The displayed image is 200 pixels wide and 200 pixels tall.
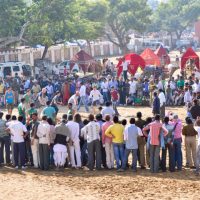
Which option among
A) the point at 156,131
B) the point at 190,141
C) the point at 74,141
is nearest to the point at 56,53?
the point at 74,141

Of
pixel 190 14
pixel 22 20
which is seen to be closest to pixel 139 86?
pixel 22 20

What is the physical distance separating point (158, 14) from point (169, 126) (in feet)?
238

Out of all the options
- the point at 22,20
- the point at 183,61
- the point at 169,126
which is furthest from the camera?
the point at 22,20

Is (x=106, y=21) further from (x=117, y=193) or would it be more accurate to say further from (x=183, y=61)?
(x=117, y=193)

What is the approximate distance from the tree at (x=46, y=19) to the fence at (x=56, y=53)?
20.9 ft

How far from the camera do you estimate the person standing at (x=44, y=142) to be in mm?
14992

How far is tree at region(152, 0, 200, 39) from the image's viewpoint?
8275cm

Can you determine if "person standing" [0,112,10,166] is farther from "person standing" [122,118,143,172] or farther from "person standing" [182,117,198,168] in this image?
"person standing" [182,117,198,168]

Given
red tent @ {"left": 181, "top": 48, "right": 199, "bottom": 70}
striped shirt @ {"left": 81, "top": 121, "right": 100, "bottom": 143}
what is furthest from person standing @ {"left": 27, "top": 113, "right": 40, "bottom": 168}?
red tent @ {"left": 181, "top": 48, "right": 199, "bottom": 70}

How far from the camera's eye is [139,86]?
26.5 metres

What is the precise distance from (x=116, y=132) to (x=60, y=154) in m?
1.57

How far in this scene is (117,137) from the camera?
582 inches

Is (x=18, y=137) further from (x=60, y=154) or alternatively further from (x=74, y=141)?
(x=74, y=141)

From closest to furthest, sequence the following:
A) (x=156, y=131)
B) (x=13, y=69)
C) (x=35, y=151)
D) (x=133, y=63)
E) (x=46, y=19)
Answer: (x=156, y=131), (x=35, y=151), (x=133, y=63), (x=13, y=69), (x=46, y=19)
